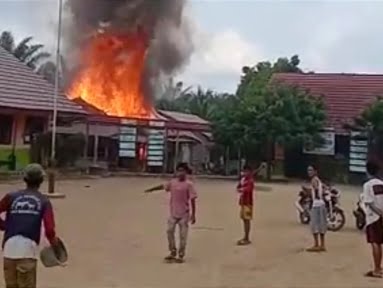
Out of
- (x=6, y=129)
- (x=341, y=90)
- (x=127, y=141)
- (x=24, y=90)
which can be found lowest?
(x=127, y=141)

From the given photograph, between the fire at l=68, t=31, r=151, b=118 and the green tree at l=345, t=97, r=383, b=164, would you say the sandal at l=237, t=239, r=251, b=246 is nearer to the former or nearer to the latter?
the green tree at l=345, t=97, r=383, b=164

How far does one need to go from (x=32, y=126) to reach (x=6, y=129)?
6.08 ft

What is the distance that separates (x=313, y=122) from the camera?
36.7 m

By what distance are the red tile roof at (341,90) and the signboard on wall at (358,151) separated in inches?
73.4

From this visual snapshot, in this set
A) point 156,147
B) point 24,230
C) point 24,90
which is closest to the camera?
point 24,230

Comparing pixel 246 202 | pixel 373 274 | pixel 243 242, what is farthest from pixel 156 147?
pixel 373 274

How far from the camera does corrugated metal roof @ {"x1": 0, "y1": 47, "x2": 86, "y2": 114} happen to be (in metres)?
33.2

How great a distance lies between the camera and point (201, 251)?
43.9ft

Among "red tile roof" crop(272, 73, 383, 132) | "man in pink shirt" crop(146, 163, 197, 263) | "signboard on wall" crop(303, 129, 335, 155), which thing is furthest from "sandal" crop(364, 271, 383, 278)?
"red tile roof" crop(272, 73, 383, 132)

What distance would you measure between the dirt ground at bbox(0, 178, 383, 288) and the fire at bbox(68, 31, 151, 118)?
1925 cm

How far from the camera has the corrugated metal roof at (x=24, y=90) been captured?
3322cm

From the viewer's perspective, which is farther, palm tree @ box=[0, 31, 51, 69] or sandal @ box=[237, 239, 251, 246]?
palm tree @ box=[0, 31, 51, 69]

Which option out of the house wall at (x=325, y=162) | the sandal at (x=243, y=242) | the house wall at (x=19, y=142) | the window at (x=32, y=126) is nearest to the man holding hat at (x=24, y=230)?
the sandal at (x=243, y=242)

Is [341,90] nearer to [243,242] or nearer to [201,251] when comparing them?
[243,242]
